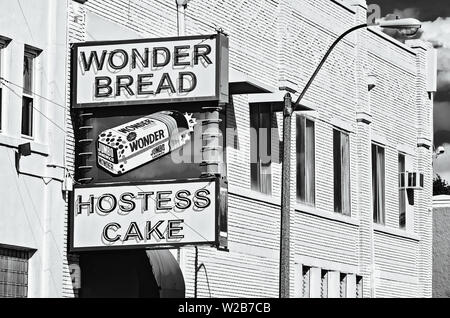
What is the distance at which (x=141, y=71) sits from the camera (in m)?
23.7

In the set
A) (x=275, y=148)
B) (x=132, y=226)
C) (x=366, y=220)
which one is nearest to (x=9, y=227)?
(x=132, y=226)

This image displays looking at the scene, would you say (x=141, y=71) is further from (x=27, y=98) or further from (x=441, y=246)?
(x=441, y=246)

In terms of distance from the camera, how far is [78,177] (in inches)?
932

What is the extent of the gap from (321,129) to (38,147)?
587 inches

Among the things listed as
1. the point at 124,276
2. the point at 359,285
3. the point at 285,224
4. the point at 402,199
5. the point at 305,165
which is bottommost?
the point at 124,276

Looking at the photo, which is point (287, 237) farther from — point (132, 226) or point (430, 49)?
point (430, 49)

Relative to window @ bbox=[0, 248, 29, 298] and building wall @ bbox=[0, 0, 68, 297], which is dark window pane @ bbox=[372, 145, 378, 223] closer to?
building wall @ bbox=[0, 0, 68, 297]

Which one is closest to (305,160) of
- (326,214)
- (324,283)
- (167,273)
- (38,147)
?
(326,214)

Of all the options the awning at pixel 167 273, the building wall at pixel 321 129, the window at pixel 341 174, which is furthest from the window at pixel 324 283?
the awning at pixel 167 273

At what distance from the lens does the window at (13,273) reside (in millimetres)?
21672

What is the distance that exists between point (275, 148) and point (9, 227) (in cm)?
1273

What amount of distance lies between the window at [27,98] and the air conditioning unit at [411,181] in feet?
69.9

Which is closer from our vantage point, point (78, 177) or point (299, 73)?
point (78, 177)
